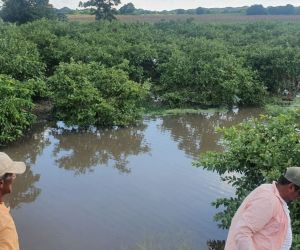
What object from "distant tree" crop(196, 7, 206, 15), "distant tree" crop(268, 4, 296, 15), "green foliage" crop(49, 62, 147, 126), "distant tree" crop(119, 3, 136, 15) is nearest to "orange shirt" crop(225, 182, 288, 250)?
"green foliage" crop(49, 62, 147, 126)

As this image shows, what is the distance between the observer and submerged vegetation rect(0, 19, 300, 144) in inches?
549

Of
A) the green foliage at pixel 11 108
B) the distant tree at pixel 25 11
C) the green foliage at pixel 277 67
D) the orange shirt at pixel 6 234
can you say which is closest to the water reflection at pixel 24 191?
the green foliage at pixel 11 108

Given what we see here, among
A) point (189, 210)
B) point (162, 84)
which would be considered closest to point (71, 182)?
point (189, 210)

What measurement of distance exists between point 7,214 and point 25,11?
38.5 metres

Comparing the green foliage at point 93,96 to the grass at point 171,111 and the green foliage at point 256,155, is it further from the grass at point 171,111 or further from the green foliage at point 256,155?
the green foliage at point 256,155

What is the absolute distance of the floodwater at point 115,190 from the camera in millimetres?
7688

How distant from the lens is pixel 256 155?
6.70 meters

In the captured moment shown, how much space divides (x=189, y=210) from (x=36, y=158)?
4862mm

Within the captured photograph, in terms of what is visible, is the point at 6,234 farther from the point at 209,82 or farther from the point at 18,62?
the point at 209,82

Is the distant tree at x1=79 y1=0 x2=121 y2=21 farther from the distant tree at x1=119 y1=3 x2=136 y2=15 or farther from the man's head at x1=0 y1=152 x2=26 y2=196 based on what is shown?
the man's head at x1=0 y1=152 x2=26 y2=196

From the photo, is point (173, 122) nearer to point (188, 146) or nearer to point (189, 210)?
point (188, 146)

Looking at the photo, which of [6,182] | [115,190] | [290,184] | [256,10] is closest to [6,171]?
[6,182]

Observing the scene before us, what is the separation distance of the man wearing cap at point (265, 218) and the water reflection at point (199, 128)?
8.81 metres

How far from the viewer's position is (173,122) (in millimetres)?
15820
